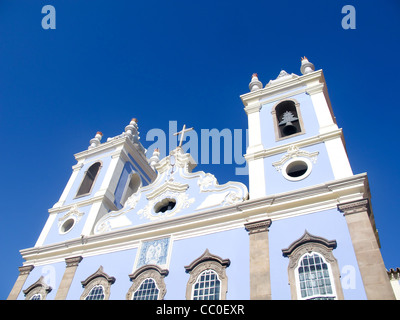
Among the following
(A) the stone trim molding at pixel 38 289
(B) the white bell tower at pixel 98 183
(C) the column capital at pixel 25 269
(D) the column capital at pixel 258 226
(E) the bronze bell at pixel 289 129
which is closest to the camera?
(D) the column capital at pixel 258 226

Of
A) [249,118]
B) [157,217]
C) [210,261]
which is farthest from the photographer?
[249,118]

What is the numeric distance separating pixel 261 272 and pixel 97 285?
5967 millimetres

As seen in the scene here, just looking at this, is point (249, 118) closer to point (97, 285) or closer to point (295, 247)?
point (295, 247)

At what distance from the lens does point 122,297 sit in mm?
11117

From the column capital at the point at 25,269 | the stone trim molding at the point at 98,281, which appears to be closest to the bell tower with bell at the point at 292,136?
the stone trim molding at the point at 98,281

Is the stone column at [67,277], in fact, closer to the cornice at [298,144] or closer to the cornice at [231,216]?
the cornice at [231,216]

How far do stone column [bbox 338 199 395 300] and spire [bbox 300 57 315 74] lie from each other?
25.8 feet

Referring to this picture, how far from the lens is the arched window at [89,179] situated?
1728 centimetres

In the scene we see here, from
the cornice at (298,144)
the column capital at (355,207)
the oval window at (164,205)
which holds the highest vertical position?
the cornice at (298,144)

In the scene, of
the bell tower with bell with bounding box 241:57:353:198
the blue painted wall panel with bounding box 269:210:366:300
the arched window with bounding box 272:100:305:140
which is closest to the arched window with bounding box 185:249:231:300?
the blue painted wall panel with bounding box 269:210:366:300

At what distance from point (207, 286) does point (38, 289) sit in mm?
7231

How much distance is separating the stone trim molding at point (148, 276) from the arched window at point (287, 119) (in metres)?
6.57

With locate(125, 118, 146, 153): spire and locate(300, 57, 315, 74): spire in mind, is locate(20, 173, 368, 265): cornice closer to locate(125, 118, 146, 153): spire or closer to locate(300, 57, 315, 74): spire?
locate(300, 57, 315, 74): spire

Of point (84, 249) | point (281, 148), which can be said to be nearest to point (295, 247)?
point (281, 148)
